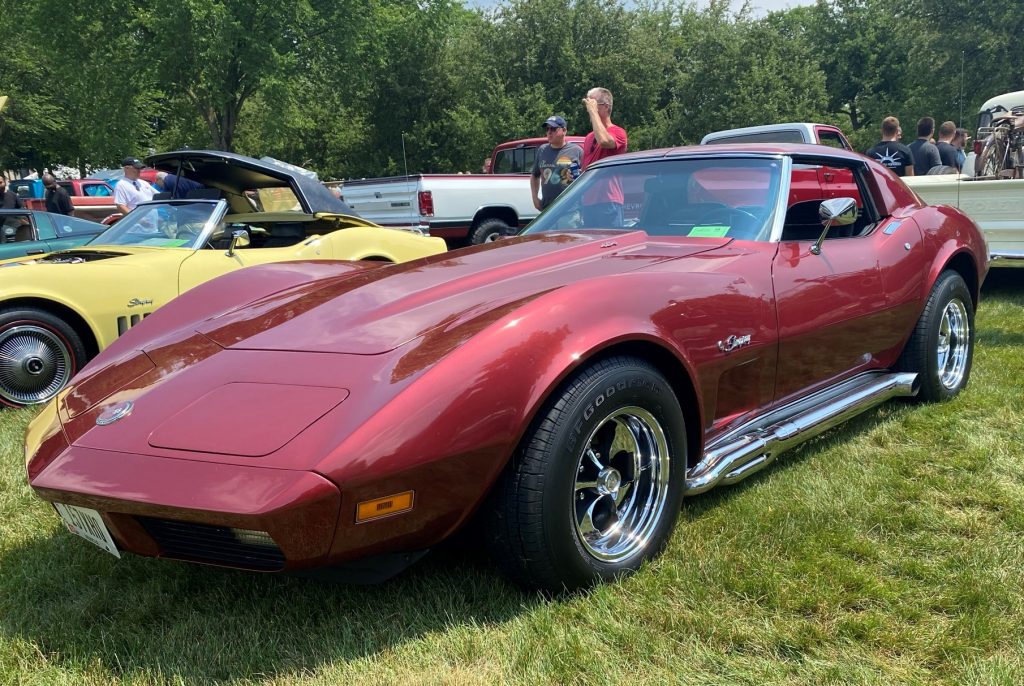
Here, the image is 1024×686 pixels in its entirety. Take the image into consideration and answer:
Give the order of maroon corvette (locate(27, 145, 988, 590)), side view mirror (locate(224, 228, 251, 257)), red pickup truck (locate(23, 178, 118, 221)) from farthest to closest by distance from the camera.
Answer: red pickup truck (locate(23, 178, 118, 221)) → side view mirror (locate(224, 228, 251, 257)) → maroon corvette (locate(27, 145, 988, 590))

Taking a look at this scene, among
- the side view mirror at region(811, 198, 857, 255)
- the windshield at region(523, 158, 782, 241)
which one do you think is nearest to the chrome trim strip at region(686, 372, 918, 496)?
the side view mirror at region(811, 198, 857, 255)

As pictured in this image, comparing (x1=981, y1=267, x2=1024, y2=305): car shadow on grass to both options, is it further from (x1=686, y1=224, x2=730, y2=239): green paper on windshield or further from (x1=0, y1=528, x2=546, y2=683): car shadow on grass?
(x1=0, y1=528, x2=546, y2=683): car shadow on grass

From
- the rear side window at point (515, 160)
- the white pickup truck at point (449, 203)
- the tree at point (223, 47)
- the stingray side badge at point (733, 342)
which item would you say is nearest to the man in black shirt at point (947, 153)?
the white pickup truck at point (449, 203)

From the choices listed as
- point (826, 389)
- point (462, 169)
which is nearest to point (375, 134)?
point (462, 169)

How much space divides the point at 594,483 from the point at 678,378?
0.49 meters

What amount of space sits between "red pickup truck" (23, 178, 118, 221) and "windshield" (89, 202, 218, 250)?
27.0ft

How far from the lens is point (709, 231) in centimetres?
318

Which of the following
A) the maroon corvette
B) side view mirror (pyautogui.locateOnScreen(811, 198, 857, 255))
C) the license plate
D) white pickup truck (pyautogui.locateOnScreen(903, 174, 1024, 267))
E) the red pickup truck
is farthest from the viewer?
the red pickup truck

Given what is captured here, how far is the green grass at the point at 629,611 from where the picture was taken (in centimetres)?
195

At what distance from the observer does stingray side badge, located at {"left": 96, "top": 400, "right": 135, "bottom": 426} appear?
2.18 meters

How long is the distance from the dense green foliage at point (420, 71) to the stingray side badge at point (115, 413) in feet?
61.4

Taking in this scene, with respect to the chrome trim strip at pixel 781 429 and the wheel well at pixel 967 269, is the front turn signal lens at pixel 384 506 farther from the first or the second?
the wheel well at pixel 967 269

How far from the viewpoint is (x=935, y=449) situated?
3.43 meters

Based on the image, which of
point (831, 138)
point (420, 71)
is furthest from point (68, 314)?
point (420, 71)
